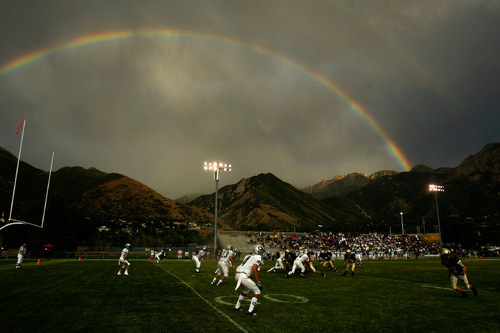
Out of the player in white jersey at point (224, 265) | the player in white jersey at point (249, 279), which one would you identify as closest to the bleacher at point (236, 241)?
the player in white jersey at point (224, 265)

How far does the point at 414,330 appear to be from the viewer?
8375mm

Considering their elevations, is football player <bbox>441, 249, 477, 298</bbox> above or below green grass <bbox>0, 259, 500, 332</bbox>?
above

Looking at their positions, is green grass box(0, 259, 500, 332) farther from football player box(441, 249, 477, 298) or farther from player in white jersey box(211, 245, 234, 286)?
player in white jersey box(211, 245, 234, 286)

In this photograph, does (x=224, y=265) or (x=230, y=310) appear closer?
(x=230, y=310)

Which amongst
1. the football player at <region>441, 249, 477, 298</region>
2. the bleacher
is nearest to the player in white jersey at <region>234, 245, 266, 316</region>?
the football player at <region>441, 249, 477, 298</region>

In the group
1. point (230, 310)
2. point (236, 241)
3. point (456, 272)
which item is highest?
point (456, 272)

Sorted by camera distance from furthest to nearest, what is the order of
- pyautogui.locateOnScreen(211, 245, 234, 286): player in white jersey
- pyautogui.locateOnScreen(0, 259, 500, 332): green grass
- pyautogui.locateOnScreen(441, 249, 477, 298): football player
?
pyautogui.locateOnScreen(211, 245, 234, 286): player in white jersey < pyautogui.locateOnScreen(441, 249, 477, 298): football player < pyautogui.locateOnScreen(0, 259, 500, 332): green grass

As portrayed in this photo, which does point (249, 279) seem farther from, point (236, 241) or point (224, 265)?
point (236, 241)

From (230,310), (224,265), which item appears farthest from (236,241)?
(230,310)

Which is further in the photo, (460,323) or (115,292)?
(115,292)

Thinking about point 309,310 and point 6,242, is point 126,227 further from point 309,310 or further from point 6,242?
point 309,310

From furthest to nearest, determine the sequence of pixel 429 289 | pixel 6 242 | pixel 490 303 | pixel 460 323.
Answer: pixel 6 242 < pixel 429 289 < pixel 490 303 < pixel 460 323

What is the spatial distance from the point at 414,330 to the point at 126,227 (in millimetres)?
110283

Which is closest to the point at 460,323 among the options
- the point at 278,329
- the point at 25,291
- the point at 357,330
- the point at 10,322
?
the point at 357,330
